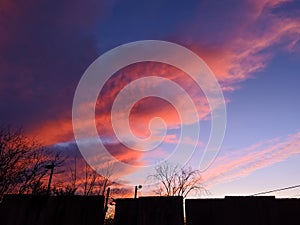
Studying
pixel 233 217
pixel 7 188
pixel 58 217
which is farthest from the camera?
pixel 7 188

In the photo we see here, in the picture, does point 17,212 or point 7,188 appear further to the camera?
point 7,188

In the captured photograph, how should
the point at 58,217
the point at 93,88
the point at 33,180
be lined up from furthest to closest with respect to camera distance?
the point at 33,180, the point at 93,88, the point at 58,217

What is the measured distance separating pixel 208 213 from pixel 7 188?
20.5m

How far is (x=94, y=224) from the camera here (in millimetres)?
2420

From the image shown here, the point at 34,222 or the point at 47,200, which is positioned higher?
the point at 47,200

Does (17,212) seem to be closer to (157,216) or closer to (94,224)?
(94,224)

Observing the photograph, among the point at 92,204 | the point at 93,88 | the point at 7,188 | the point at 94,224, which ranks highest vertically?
the point at 93,88

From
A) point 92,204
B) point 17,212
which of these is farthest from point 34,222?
point 92,204

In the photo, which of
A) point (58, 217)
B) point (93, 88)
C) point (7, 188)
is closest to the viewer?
point (58, 217)

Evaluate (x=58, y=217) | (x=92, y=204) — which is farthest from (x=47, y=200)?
(x=92, y=204)

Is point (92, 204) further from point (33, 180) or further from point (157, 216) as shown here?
point (33, 180)

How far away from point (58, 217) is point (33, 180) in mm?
22280

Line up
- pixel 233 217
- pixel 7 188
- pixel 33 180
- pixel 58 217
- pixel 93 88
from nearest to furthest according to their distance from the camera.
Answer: pixel 233 217, pixel 58 217, pixel 93 88, pixel 7 188, pixel 33 180

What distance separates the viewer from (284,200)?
8.00 feet
